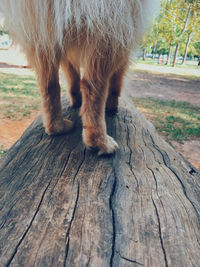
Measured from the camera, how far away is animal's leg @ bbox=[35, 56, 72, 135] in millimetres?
1983

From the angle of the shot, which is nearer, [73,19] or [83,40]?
[73,19]

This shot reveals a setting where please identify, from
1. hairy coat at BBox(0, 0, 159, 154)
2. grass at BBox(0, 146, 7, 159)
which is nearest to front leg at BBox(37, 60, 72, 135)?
hairy coat at BBox(0, 0, 159, 154)

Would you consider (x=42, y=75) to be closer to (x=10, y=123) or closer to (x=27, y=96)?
(x=10, y=123)

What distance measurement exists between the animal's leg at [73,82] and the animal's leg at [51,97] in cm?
61

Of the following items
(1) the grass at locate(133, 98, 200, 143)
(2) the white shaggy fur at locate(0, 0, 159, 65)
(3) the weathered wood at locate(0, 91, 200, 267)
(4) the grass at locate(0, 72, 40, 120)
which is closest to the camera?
(3) the weathered wood at locate(0, 91, 200, 267)

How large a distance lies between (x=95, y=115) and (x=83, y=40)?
60cm

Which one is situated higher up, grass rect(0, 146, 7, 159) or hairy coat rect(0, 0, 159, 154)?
hairy coat rect(0, 0, 159, 154)

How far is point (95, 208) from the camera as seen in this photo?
4.31 ft

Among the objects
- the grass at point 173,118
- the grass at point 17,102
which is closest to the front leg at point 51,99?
the grass at point 173,118

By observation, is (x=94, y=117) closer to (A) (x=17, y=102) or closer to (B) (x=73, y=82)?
(B) (x=73, y=82)

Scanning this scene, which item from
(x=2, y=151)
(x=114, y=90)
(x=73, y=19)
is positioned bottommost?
(x=2, y=151)

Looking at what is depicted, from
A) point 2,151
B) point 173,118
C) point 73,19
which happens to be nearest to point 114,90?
point 73,19

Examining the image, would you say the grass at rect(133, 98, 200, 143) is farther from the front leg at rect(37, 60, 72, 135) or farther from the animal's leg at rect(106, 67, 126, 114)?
the front leg at rect(37, 60, 72, 135)

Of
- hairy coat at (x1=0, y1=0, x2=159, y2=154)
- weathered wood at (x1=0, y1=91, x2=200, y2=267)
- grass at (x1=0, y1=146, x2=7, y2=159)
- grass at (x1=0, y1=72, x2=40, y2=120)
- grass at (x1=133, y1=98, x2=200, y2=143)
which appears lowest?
grass at (x1=133, y1=98, x2=200, y2=143)
